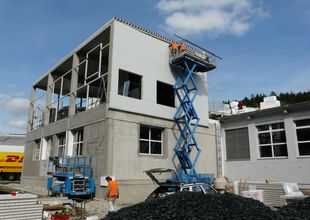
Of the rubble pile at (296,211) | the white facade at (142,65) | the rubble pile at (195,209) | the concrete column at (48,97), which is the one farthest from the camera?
the concrete column at (48,97)

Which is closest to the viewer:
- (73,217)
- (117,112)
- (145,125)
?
(73,217)

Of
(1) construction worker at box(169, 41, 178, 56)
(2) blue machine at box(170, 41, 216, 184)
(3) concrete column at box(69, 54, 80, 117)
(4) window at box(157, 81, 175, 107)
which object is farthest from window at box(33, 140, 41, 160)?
(1) construction worker at box(169, 41, 178, 56)

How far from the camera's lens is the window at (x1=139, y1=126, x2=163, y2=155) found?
19.6 meters

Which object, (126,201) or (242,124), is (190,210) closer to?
(126,201)

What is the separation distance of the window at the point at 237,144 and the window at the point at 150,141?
6.50 m

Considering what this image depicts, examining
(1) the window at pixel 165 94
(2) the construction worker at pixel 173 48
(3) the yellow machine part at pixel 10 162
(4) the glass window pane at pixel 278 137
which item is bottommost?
(3) the yellow machine part at pixel 10 162

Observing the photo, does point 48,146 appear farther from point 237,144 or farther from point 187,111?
point 237,144

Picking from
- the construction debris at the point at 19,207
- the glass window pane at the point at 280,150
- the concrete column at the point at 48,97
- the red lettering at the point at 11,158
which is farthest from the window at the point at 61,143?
the red lettering at the point at 11,158

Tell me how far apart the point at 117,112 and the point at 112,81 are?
1.95m

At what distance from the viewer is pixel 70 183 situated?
16.6 metres

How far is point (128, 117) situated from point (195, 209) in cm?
1267

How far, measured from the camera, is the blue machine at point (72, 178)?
1670 cm

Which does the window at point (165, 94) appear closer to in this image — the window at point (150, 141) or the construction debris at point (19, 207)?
the window at point (150, 141)

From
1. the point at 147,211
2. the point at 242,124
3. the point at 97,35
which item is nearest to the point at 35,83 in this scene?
the point at 97,35
